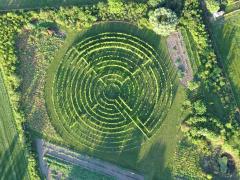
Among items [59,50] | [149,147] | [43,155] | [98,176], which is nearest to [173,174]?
[149,147]

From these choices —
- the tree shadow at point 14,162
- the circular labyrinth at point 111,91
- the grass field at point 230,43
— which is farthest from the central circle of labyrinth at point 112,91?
the grass field at point 230,43

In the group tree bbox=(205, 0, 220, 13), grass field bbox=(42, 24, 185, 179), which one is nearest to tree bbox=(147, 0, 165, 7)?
grass field bbox=(42, 24, 185, 179)

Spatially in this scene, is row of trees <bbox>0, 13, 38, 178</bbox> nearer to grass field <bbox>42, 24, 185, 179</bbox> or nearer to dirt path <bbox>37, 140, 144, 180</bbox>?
dirt path <bbox>37, 140, 144, 180</bbox>

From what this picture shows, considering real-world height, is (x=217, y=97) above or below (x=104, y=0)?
below

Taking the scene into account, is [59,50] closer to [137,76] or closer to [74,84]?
[74,84]

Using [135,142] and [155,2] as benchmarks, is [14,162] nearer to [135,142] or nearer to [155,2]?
[135,142]

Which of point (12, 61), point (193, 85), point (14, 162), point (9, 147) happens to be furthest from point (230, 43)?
point (14, 162)
